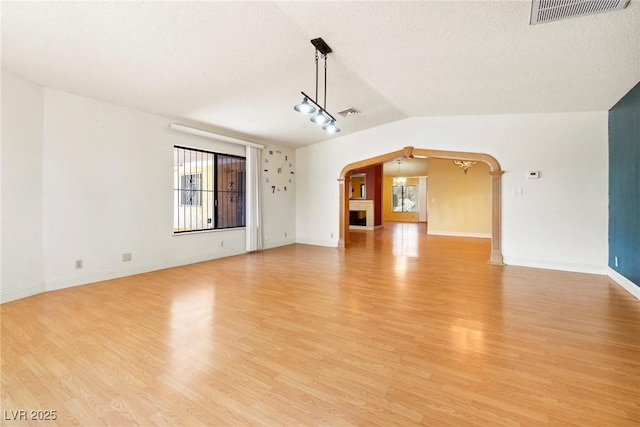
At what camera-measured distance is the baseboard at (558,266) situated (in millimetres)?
4719

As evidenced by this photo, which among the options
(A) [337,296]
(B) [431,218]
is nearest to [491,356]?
(A) [337,296]

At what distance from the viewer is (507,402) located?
1.67m

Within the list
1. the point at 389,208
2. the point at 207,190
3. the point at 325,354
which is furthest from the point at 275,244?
the point at 389,208

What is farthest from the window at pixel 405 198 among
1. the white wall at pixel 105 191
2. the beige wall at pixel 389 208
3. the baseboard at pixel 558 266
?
the white wall at pixel 105 191

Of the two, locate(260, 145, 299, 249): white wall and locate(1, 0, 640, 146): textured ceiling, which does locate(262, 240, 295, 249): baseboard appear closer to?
locate(260, 145, 299, 249): white wall

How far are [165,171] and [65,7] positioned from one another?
2.99m

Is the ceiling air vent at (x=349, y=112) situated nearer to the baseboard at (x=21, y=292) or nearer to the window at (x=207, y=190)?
the window at (x=207, y=190)

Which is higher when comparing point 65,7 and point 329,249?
point 65,7

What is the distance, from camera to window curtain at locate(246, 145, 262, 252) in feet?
22.0

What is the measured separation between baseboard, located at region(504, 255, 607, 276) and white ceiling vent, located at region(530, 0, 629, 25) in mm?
4154

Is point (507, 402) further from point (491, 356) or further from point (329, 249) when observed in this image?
point (329, 249)

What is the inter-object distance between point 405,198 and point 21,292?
50.7 feet

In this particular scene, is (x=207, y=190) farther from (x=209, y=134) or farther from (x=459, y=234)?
(x=459, y=234)

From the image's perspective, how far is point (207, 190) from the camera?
620 centimetres
